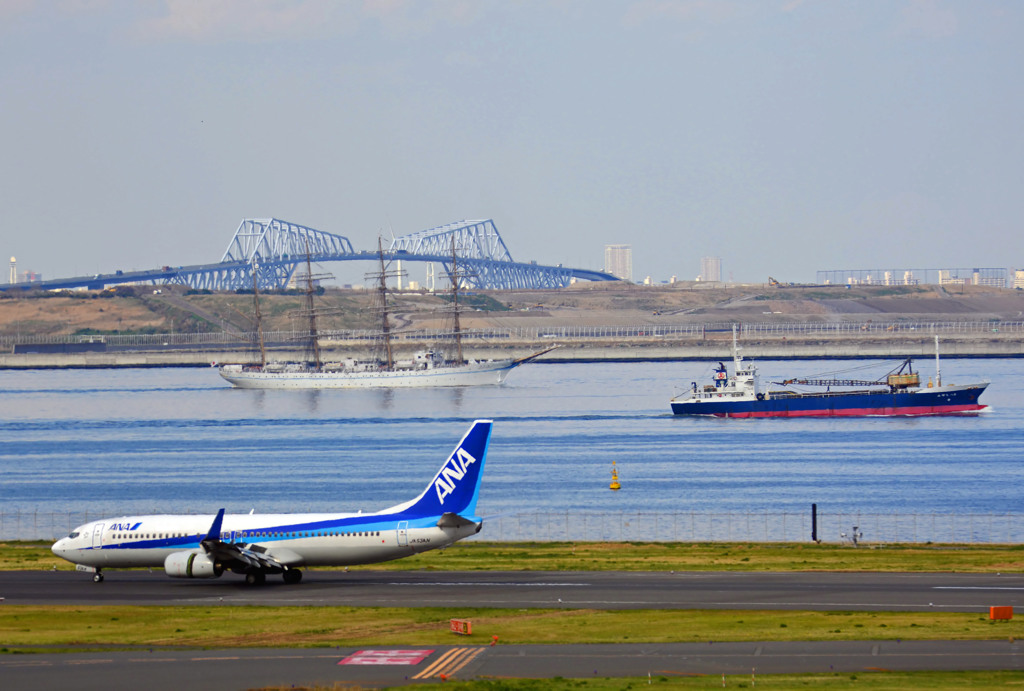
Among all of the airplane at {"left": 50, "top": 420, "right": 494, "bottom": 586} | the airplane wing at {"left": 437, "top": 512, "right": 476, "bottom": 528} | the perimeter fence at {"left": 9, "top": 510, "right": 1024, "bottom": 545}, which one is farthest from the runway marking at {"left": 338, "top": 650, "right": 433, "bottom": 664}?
the perimeter fence at {"left": 9, "top": 510, "right": 1024, "bottom": 545}

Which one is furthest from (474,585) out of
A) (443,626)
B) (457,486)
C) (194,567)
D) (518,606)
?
(194,567)

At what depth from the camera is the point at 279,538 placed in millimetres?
46500

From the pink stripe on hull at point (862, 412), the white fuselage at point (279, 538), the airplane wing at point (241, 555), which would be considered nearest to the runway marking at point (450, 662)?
the white fuselage at point (279, 538)

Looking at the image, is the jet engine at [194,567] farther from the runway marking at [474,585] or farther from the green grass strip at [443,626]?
the runway marking at [474,585]

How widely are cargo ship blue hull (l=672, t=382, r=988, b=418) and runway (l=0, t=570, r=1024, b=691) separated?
10262 centimetres

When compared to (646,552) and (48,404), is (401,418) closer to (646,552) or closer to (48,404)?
(48,404)

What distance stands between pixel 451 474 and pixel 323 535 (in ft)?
17.6

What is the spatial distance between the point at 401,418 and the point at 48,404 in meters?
61.7

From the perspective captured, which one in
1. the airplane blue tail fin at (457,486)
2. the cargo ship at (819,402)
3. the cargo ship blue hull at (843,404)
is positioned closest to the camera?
the airplane blue tail fin at (457,486)

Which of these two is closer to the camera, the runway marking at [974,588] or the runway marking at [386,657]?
the runway marking at [386,657]

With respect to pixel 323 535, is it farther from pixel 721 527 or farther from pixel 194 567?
pixel 721 527

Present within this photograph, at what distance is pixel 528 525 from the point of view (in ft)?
232

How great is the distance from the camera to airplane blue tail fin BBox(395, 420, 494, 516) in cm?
4497

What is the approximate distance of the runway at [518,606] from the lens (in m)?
31.1
